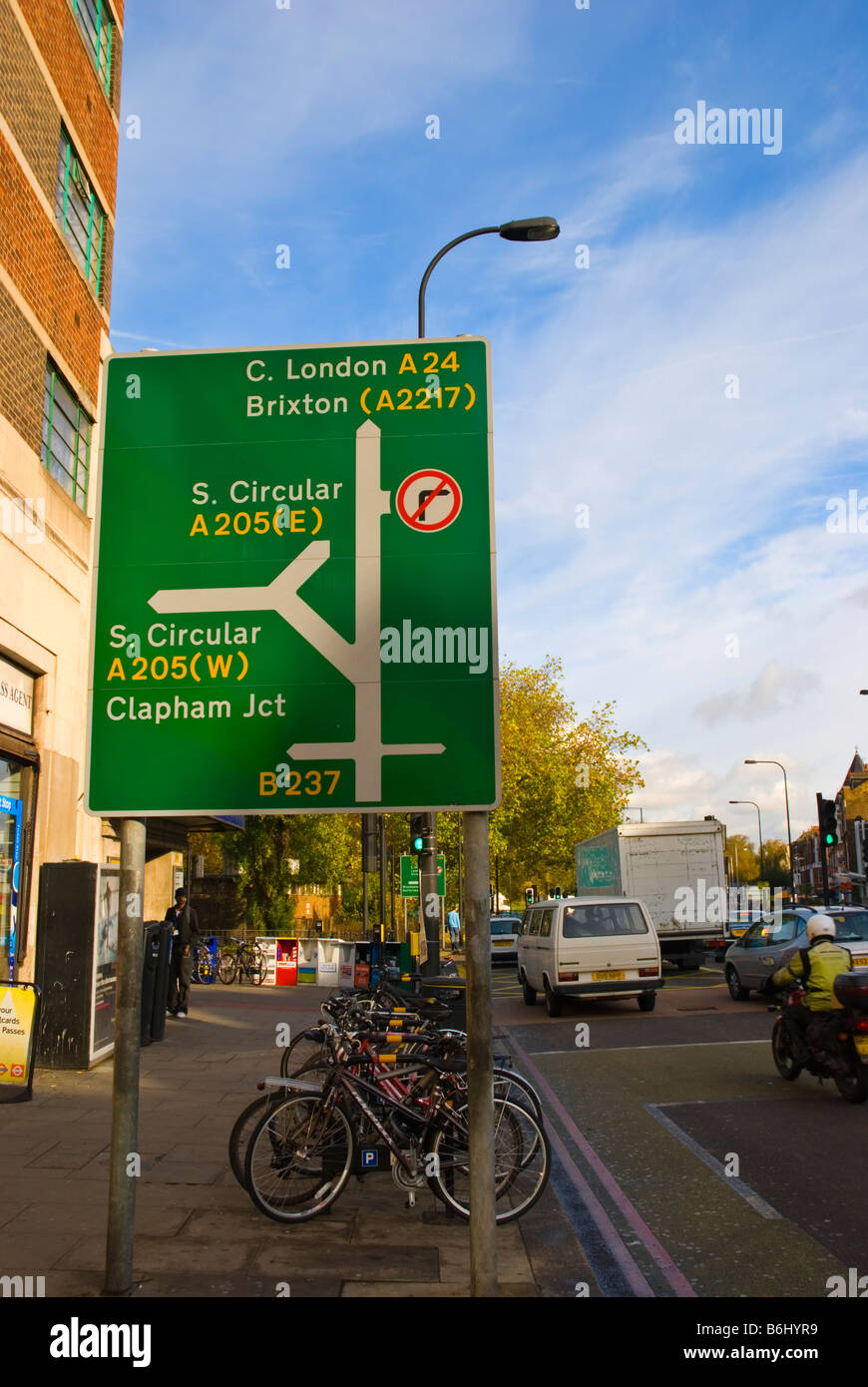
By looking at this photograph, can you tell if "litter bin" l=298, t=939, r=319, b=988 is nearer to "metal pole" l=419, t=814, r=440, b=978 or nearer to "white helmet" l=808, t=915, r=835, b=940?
"metal pole" l=419, t=814, r=440, b=978

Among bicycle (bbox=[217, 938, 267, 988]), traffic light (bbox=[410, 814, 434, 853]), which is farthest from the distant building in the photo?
bicycle (bbox=[217, 938, 267, 988])

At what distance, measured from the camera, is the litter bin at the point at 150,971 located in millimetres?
12617

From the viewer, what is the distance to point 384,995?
872cm

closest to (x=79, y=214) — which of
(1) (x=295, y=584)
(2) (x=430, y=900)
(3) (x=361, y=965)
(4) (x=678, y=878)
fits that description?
(2) (x=430, y=900)

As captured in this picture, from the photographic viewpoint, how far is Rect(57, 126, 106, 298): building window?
1641 cm

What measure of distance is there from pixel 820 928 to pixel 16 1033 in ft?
22.2

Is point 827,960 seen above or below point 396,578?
below

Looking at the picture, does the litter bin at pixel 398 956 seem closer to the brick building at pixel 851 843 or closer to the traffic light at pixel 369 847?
the traffic light at pixel 369 847

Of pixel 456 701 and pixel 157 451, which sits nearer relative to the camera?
pixel 456 701

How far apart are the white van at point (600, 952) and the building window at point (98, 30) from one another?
49.7 feet

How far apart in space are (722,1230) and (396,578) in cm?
386

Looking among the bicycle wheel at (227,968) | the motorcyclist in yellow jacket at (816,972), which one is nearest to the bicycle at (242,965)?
the bicycle wheel at (227,968)
